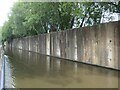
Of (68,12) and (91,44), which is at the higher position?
(68,12)

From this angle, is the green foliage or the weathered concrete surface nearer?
the weathered concrete surface

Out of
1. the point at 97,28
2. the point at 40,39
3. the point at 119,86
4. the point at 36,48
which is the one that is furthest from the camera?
the point at 36,48

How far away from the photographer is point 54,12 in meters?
22.2

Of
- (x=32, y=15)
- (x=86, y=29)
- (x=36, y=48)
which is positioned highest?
(x=32, y=15)

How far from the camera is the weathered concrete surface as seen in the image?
13.6 metres

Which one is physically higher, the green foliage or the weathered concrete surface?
the green foliage

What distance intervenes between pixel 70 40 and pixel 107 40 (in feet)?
21.9

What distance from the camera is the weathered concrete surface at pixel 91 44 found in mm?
13550

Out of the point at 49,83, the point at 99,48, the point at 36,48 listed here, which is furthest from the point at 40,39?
the point at 49,83

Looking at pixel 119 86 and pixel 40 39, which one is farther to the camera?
pixel 40 39

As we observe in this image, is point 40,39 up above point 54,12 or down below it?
below

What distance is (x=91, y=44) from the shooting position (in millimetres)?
16469

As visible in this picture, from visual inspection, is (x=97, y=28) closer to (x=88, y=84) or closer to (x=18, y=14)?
(x=88, y=84)

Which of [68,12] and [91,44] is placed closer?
[91,44]
